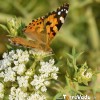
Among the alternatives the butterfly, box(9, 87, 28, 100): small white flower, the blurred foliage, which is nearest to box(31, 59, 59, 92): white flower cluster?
box(9, 87, 28, 100): small white flower

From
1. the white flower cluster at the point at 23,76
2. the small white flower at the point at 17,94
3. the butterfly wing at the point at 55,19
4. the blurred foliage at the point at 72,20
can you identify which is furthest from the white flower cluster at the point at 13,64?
the blurred foliage at the point at 72,20

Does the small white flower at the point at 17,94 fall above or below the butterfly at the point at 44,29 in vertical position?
below

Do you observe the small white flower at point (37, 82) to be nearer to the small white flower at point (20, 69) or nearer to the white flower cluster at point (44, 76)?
the white flower cluster at point (44, 76)

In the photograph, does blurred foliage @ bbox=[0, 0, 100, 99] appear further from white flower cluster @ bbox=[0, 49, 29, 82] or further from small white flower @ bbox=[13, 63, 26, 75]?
small white flower @ bbox=[13, 63, 26, 75]

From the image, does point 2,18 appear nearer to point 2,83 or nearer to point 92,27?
point 92,27

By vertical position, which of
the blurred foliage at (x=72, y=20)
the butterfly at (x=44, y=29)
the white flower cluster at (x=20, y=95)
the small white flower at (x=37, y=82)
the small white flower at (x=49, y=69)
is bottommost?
the white flower cluster at (x=20, y=95)

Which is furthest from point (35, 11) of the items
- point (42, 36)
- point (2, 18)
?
point (42, 36)
